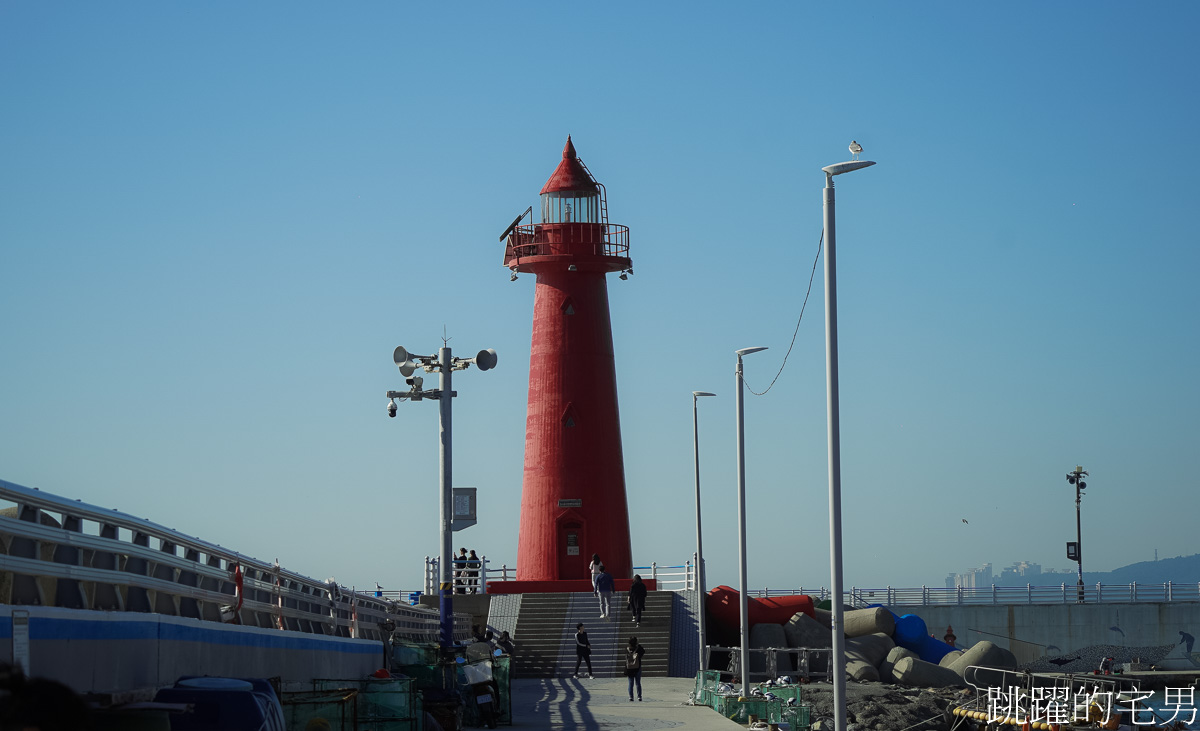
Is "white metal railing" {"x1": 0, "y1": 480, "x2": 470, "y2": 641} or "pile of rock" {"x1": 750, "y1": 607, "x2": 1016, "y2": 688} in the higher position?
"white metal railing" {"x1": 0, "y1": 480, "x2": 470, "y2": 641}

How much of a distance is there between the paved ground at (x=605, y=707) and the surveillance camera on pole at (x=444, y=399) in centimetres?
228

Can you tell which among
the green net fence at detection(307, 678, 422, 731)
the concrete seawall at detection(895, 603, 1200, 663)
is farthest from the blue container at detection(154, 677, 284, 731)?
the concrete seawall at detection(895, 603, 1200, 663)

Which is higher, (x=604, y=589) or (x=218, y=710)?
(x=218, y=710)

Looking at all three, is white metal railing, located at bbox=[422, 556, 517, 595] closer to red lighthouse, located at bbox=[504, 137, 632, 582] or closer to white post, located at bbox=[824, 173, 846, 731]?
red lighthouse, located at bbox=[504, 137, 632, 582]

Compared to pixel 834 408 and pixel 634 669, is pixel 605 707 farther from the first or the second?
pixel 834 408

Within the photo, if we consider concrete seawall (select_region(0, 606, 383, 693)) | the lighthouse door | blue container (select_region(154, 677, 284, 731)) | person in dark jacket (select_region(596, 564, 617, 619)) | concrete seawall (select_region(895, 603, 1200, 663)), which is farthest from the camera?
concrete seawall (select_region(895, 603, 1200, 663))

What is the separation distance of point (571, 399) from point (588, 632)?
23.3 ft

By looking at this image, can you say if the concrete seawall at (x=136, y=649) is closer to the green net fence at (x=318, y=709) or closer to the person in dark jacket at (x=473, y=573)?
the green net fence at (x=318, y=709)

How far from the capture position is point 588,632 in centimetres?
3691

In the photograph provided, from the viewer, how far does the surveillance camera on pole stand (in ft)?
78.9

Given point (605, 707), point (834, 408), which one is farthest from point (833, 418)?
point (605, 707)

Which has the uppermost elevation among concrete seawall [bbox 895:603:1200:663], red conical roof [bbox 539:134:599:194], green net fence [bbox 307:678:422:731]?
red conical roof [bbox 539:134:599:194]

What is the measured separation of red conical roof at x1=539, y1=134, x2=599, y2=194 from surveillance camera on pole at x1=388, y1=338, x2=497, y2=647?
702 inches

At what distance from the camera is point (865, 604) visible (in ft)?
170
